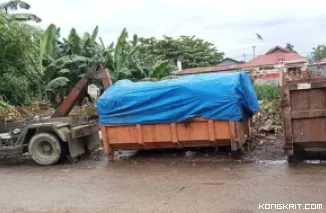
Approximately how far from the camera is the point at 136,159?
1010 centimetres

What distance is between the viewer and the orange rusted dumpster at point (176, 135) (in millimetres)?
8938

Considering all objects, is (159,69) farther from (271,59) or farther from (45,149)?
(271,59)

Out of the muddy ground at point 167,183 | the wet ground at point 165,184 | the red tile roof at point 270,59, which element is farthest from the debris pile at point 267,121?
the red tile roof at point 270,59

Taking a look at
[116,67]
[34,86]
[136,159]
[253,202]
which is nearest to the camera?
[253,202]

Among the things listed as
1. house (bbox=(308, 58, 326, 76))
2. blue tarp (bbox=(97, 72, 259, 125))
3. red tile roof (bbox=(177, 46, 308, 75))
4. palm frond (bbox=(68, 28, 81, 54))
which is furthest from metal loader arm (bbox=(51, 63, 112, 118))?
red tile roof (bbox=(177, 46, 308, 75))

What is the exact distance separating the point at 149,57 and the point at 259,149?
18034 mm

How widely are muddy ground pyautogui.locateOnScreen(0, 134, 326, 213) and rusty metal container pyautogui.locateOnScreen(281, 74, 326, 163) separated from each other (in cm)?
50

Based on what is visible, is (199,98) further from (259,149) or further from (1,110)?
(1,110)

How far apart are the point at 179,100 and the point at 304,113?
8.85 ft

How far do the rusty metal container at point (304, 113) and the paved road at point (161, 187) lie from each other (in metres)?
0.50

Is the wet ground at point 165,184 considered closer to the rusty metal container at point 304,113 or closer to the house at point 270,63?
the rusty metal container at point 304,113

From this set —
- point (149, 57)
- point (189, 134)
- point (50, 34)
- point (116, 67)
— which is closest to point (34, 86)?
point (50, 34)

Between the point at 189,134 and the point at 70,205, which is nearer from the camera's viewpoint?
the point at 70,205

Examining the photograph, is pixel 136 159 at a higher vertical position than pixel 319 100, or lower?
lower
